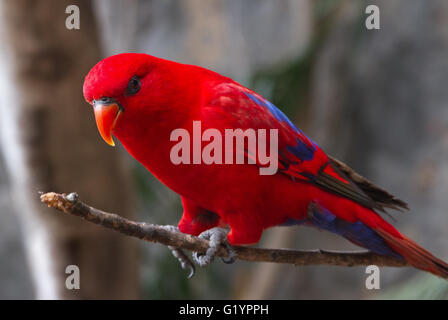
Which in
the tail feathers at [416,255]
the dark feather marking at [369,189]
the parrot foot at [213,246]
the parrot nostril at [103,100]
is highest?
the parrot nostril at [103,100]

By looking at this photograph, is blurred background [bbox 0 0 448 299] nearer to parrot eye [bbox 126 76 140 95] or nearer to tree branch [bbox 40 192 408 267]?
tree branch [bbox 40 192 408 267]

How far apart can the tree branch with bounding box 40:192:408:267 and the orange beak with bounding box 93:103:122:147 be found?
0.11 metres

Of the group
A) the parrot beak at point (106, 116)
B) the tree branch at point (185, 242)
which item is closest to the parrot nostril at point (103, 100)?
the parrot beak at point (106, 116)

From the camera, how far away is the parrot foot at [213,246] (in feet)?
2.77

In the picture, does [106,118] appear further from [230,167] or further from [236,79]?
[236,79]

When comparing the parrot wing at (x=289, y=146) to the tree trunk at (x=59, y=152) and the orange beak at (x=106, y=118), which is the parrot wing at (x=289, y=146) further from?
the tree trunk at (x=59, y=152)

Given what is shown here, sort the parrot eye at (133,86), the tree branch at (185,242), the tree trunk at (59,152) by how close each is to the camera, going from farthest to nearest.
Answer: the tree trunk at (59,152) → the parrot eye at (133,86) → the tree branch at (185,242)

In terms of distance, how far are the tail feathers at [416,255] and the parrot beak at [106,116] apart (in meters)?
0.57

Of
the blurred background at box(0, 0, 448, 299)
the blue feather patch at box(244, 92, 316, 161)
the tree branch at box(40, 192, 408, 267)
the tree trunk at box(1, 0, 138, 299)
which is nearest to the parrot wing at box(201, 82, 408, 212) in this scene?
the blue feather patch at box(244, 92, 316, 161)

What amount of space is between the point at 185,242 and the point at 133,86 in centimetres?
27

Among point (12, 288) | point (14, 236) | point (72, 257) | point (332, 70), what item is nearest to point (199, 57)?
point (332, 70)

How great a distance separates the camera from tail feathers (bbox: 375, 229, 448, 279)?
91 cm

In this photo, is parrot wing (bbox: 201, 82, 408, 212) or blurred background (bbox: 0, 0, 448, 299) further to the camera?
blurred background (bbox: 0, 0, 448, 299)

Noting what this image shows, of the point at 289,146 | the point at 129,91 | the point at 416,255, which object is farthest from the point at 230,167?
the point at 416,255
